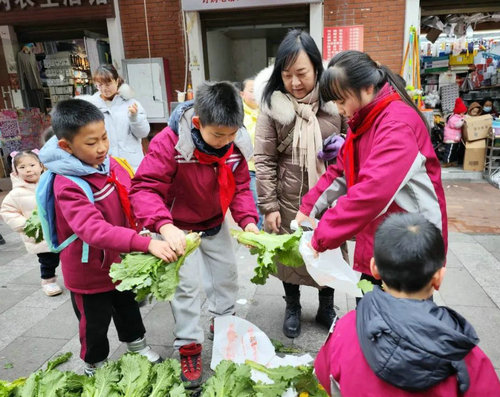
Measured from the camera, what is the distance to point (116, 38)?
8.23m

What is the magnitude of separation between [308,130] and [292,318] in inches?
59.4

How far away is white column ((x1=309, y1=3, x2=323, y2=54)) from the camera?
7.32m

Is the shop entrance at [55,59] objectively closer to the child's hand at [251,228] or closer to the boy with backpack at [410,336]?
the child's hand at [251,228]

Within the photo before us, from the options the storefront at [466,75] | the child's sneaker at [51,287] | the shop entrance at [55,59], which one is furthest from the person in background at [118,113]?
the storefront at [466,75]

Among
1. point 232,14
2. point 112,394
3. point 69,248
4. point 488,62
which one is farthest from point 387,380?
point 488,62

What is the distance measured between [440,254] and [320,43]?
6922 millimetres

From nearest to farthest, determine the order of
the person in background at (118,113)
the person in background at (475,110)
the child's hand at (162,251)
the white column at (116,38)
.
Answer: the child's hand at (162,251) < the person in background at (118,113) < the white column at (116,38) < the person in background at (475,110)

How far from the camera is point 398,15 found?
7.37m

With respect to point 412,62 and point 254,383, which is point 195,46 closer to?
point 412,62

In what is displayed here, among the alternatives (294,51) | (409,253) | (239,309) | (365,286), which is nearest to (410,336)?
Result: (409,253)

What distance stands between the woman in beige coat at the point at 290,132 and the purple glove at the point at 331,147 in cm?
4

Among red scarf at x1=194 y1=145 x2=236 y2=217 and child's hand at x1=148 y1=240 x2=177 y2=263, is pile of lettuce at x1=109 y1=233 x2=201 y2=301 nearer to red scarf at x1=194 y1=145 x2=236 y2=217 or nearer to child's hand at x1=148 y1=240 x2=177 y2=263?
child's hand at x1=148 y1=240 x2=177 y2=263

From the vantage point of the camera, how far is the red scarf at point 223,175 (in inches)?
96.7

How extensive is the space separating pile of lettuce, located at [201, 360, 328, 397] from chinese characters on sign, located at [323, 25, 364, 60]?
647cm
